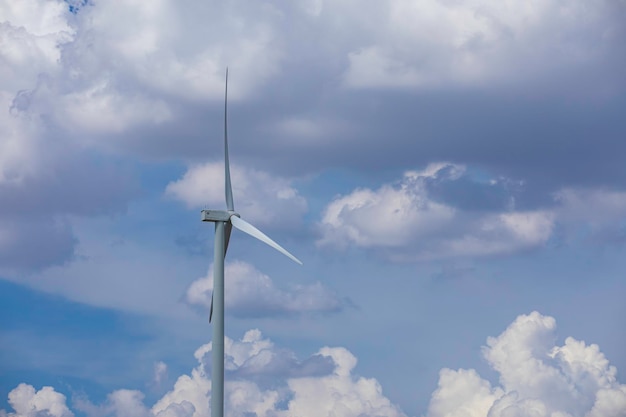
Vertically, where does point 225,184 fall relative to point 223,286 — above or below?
above

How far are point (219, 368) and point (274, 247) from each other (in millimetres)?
13166

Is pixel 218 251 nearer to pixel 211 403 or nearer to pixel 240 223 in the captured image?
pixel 240 223

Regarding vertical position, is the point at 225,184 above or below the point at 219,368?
above

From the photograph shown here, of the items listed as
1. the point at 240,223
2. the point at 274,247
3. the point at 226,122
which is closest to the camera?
the point at 274,247

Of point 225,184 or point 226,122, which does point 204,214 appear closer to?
point 225,184

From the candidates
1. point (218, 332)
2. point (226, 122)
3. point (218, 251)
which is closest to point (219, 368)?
point (218, 332)

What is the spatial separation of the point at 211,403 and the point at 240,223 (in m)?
17.9

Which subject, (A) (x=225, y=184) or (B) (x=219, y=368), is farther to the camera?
(A) (x=225, y=184)

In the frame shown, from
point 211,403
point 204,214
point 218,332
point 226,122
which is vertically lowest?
point 211,403

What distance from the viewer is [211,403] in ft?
295

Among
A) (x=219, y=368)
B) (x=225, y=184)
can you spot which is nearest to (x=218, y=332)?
(x=219, y=368)

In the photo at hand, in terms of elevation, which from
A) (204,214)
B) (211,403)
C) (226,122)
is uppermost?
(226,122)

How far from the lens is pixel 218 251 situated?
9138cm

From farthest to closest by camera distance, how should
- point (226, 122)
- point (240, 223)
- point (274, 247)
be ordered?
point (226, 122)
point (240, 223)
point (274, 247)
